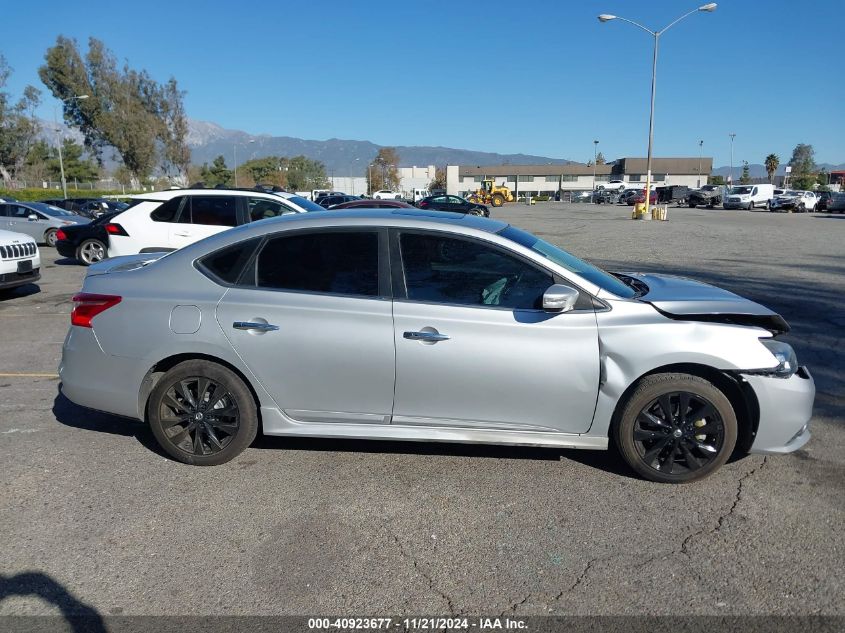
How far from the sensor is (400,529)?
356 cm

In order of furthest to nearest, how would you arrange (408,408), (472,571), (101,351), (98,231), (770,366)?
(98,231), (101,351), (408,408), (770,366), (472,571)

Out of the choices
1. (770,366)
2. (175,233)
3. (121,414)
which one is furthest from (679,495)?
(175,233)

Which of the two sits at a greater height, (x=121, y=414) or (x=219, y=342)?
(x=219, y=342)

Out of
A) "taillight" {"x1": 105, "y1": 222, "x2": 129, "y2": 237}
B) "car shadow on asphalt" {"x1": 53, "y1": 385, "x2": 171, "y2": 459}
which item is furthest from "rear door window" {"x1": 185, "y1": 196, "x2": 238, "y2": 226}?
"car shadow on asphalt" {"x1": 53, "y1": 385, "x2": 171, "y2": 459}

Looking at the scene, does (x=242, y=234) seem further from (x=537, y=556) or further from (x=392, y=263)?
(x=537, y=556)

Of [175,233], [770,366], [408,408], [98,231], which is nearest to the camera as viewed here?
[770,366]

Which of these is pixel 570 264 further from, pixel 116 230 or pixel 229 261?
pixel 116 230

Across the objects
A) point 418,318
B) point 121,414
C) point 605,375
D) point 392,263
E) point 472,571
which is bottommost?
point 472,571

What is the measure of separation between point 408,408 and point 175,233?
799 cm

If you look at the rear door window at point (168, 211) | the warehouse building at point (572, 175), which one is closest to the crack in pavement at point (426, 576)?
the rear door window at point (168, 211)

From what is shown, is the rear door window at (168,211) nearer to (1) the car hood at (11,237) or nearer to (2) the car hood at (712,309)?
(1) the car hood at (11,237)

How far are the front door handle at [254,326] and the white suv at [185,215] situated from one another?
22.2 feet

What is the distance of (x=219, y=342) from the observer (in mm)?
4141

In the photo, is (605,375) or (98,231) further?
(98,231)
